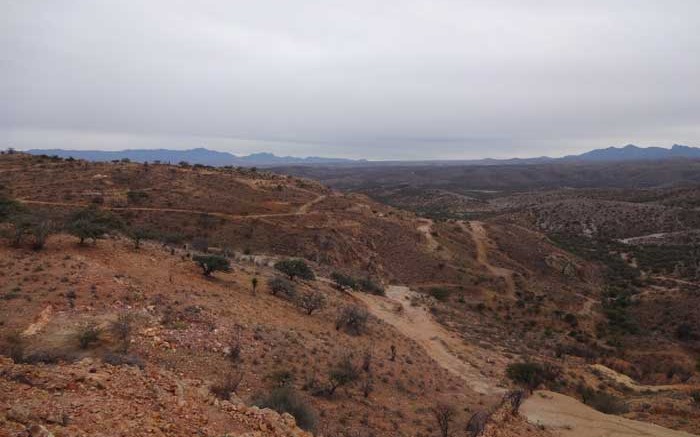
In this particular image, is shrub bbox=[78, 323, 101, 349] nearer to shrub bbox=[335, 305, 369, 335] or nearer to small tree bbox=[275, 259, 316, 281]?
shrub bbox=[335, 305, 369, 335]

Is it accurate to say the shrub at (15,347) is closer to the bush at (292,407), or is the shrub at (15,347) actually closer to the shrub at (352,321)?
the bush at (292,407)

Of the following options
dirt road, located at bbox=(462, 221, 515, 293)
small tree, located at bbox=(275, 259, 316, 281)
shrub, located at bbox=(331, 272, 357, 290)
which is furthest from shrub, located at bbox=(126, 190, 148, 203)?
dirt road, located at bbox=(462, 221, 515, 293)

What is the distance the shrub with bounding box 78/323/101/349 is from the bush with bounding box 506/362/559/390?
14.5 meters

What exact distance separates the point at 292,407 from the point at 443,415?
4.04 m

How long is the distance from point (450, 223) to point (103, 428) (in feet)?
168

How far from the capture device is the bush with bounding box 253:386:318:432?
875 cm

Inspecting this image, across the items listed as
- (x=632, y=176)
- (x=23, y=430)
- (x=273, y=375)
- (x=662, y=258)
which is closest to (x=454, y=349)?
(x=273, y=375)

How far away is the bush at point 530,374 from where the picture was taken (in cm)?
1686

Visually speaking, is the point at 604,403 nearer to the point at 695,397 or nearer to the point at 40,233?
the point at 695,397

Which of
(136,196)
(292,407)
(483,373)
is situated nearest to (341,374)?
(292,407)

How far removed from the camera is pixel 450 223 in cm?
5466

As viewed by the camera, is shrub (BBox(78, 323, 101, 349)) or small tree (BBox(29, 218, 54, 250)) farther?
small tree (BBox(29, 218, 54, 250))

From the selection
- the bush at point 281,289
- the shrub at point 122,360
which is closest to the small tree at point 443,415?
the shrub at point 122,360

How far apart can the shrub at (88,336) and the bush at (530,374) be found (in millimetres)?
14537
